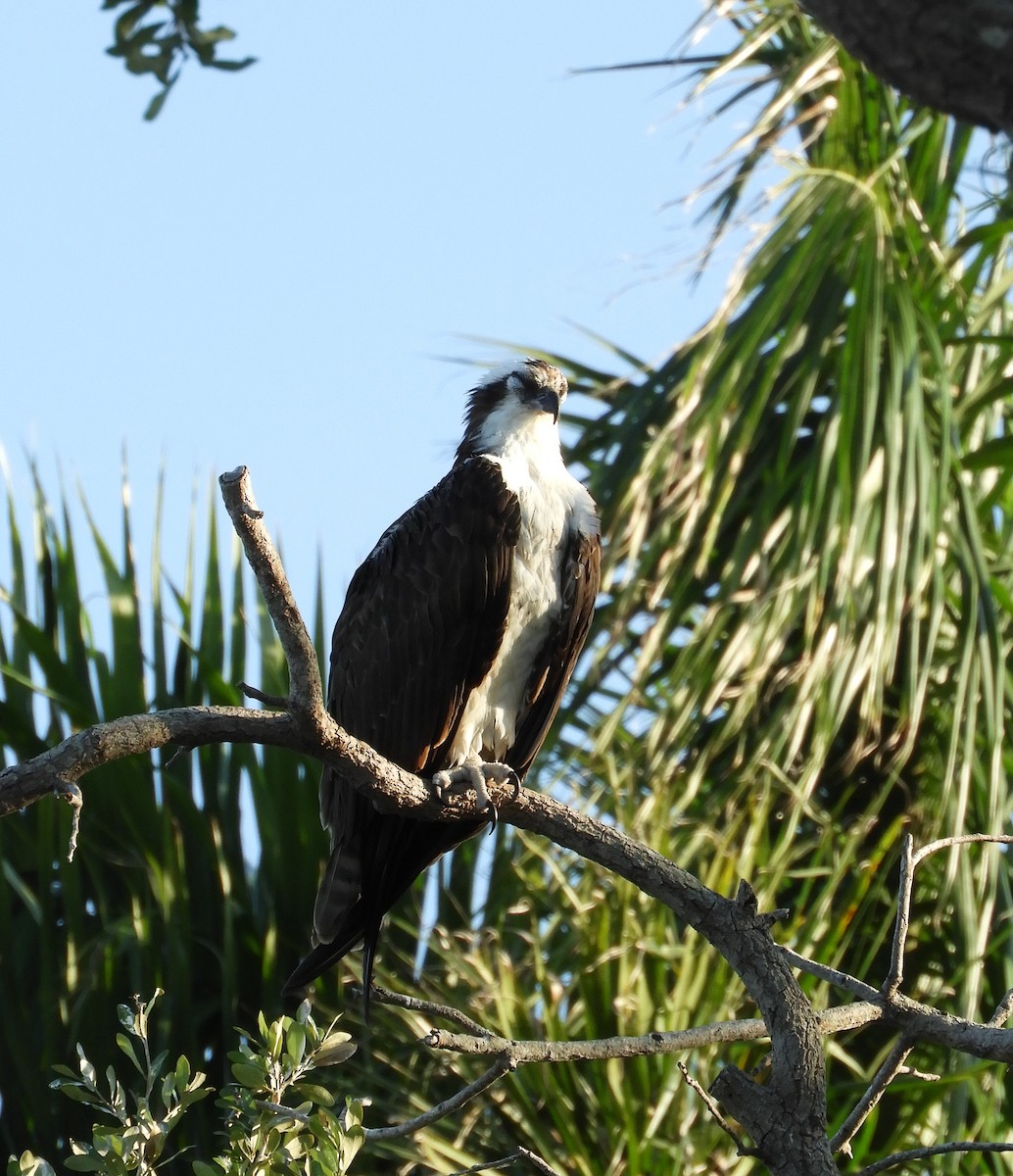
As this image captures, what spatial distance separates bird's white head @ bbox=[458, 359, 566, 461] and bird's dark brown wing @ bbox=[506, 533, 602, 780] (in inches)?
17.0

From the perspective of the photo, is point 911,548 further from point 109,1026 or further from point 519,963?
point 109,1026

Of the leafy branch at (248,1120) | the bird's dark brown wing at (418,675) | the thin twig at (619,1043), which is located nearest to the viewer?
the leafy branch at (248,1120)

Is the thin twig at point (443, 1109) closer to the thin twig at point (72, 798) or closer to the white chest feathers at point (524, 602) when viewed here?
the thin twig at point (72, 798)

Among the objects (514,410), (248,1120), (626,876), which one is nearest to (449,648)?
(514,410)

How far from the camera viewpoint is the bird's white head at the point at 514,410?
4.38 metres

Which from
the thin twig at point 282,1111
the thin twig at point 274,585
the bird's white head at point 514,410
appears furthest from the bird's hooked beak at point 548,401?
the thin twig at point 282,1111

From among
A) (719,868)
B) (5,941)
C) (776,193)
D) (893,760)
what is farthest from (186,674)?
(776,193)

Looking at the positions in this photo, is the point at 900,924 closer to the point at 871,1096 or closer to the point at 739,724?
the point at 871,1096

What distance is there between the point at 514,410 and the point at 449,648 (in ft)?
3.04

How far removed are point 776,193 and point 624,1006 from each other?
10.9 feet

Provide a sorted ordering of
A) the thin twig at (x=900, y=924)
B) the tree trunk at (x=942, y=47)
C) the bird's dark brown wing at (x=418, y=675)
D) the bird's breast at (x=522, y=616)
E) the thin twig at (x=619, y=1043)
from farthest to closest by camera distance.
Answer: the bird's breast at (x=522, y=616) → the bird's dark brown wing at (x=418, y=675) → the thin twig at (x=900, y=924) → the thin twig at (x=619, y=1043) → the tree trunk at (x=942, y=47)

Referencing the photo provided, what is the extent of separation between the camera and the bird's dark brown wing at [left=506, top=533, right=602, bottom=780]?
3994 millimetres

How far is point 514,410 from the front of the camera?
448 centimetres

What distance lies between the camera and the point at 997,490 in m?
5.83
